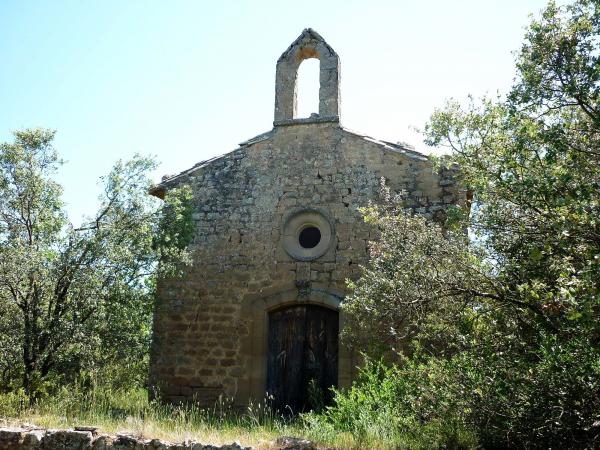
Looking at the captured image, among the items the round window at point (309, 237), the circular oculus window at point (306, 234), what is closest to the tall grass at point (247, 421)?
the circular oculus window at point (306, 234)

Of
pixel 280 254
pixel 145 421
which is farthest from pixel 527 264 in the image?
pixel 280 254

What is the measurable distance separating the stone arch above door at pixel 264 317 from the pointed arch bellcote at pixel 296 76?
10.5 ft

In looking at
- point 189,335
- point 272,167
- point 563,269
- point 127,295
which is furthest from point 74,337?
point 563,269

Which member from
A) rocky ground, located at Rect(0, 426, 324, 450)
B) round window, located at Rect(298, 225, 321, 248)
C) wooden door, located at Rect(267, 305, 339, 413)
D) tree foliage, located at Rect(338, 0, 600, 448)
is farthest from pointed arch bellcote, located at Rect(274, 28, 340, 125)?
rocky ground, located at Rect(0, 426, 324, 450)

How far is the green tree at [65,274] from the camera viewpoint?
8.39 metres

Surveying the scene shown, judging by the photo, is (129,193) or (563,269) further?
(129,193)

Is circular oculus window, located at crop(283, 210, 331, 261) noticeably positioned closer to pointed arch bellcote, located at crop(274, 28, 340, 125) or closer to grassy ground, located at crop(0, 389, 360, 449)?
pointed arch bellcote, located at crop(274, 28, 340, 125)

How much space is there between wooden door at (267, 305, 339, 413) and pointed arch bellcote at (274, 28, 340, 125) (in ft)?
11.7

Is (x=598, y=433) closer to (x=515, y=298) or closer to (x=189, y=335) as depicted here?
(x=515, y=298)

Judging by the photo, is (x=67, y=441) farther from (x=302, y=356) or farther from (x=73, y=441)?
(x=302, y=356)

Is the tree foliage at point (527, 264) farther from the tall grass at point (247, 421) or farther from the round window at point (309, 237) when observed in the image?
the round window at point (309, 237)

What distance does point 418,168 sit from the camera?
10164 millimetres

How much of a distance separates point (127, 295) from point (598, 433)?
6.57m

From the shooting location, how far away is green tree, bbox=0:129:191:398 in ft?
27.5
